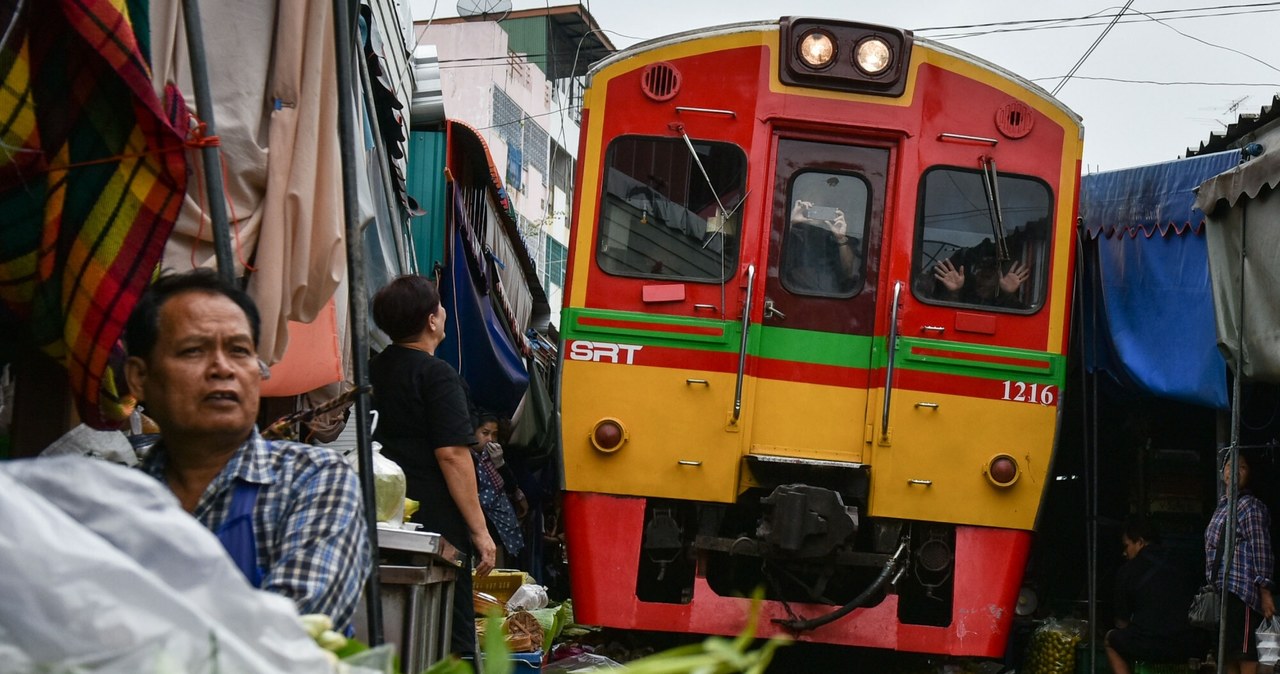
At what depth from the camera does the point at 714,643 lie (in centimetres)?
161

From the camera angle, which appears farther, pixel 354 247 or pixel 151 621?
pixel 354 247

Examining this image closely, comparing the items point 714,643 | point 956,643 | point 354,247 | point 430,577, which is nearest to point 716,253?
point 956,643

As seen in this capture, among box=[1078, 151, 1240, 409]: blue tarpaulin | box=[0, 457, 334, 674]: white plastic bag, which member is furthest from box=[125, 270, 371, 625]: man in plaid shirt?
box=[1078, 151, 1240, 409]: blue tarpaulin

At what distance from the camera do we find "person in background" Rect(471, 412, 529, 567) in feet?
20.0

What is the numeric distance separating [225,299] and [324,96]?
1.61 metres

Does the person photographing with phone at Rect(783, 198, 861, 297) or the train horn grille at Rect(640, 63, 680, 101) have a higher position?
the train horn grille at Rect(640, 63, 680, 101)

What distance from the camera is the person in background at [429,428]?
5039mm

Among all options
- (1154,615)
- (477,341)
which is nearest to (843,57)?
(1154,615)

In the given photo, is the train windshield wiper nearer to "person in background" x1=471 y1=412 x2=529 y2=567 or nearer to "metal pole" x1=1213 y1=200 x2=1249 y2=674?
"metal pole" x1=1213 y1=200 x2=1249 y2=674

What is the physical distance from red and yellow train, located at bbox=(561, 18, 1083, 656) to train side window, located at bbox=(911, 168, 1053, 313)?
0.04ft

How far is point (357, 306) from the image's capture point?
10.5 ft

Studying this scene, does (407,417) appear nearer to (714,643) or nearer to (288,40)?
(288,40)

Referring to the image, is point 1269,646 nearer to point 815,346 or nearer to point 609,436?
point 815,346

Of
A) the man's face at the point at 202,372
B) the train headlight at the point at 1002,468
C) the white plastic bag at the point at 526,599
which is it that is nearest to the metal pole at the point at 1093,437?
the train headlight at the point at 1002,468
